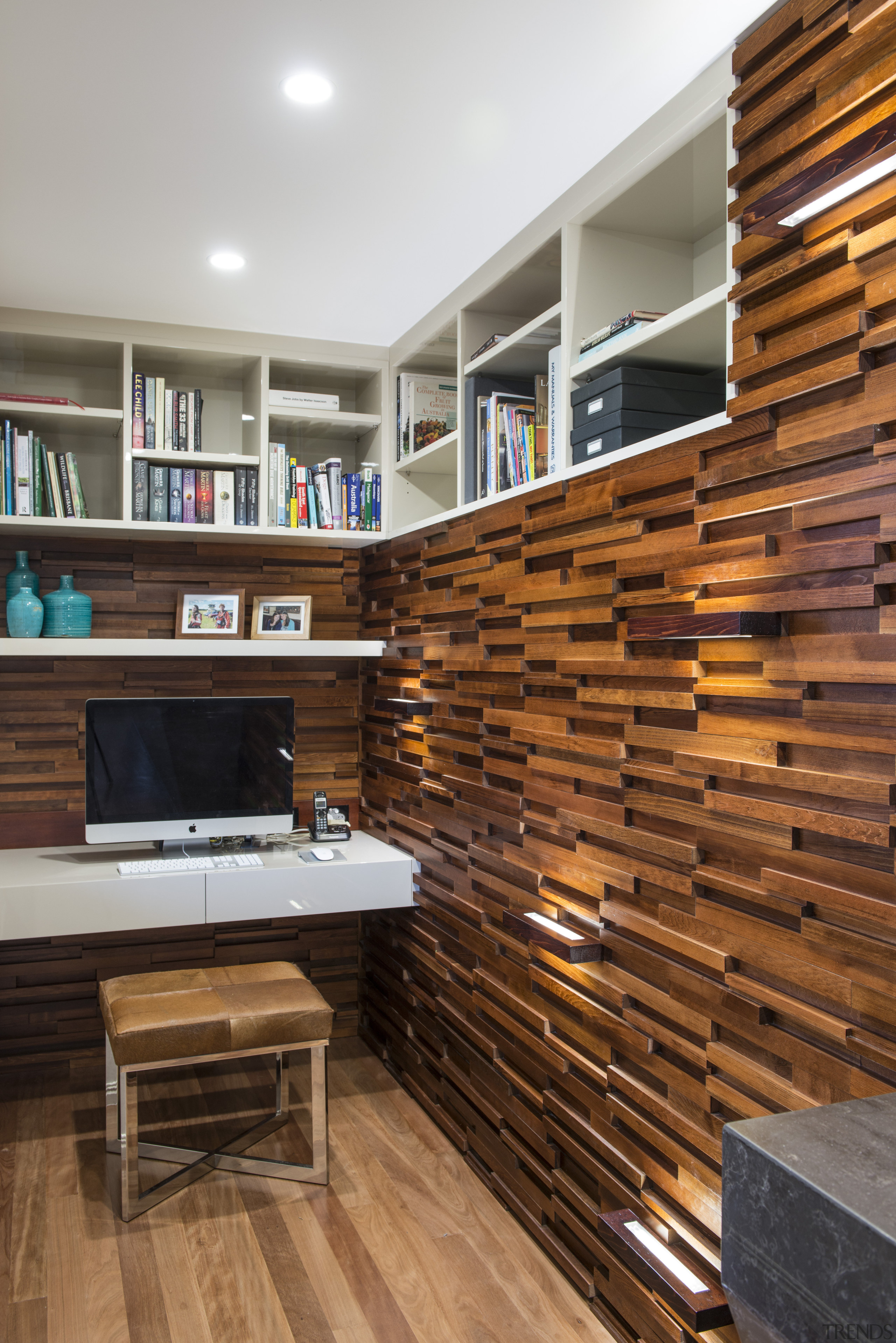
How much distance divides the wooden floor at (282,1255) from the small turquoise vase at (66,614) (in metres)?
1.65

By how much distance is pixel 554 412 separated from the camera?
7.93 feet

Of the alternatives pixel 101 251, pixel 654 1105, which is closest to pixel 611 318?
pixel 101 251

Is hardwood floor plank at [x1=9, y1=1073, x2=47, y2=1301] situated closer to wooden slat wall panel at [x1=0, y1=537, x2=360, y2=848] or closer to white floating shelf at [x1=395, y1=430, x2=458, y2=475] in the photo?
wooden slat wall panel at [x1=0, y1=537, x2=360, y2=848]

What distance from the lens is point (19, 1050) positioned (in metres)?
Answer: 3.60

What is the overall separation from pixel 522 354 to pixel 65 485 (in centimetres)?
164

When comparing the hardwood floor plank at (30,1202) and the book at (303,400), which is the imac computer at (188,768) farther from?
the book at (303,400)

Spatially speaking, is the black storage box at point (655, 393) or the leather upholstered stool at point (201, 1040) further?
the leather upholstered stool at point (201, 1040)

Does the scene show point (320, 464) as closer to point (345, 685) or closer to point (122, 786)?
point (345, 685)

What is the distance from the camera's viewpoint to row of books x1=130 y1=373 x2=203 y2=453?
335cm

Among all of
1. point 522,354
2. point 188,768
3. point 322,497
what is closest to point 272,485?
point 322,497

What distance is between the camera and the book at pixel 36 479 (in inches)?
129

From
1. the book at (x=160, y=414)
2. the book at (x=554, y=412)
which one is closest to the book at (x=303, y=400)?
the book at (x=160, y=414)

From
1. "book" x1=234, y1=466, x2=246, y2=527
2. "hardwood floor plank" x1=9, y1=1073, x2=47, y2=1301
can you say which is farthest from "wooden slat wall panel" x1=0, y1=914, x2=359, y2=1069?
"book" x1=234, y1=466, x2=246, y2=527

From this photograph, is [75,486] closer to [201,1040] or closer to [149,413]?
[149,413]
